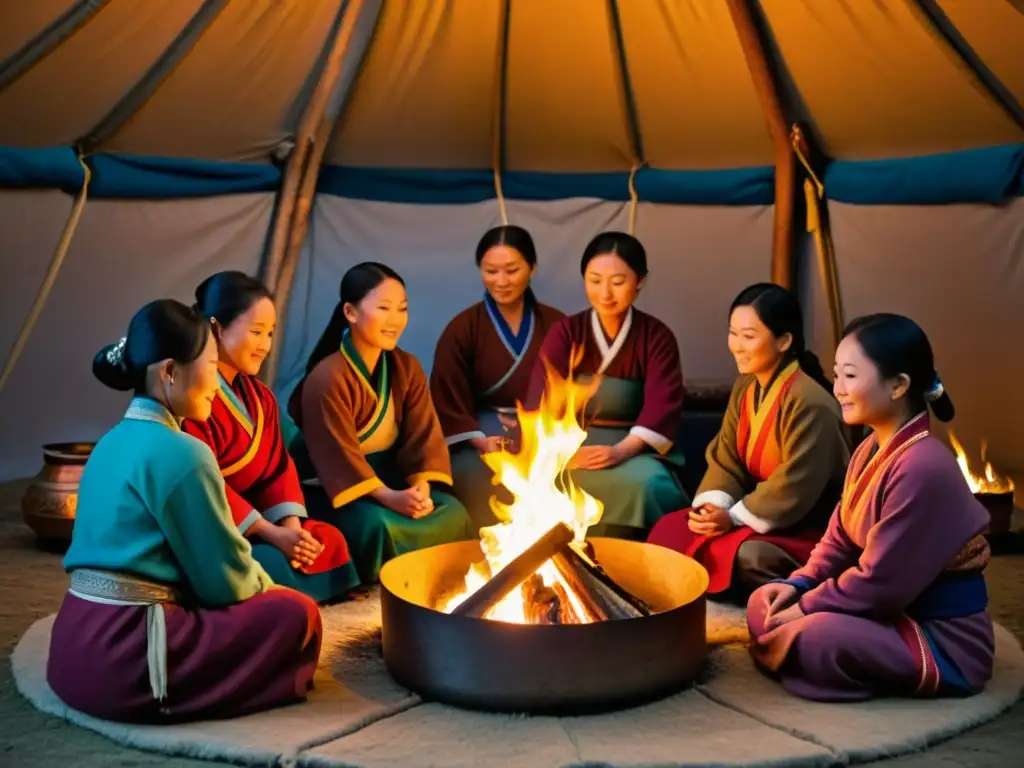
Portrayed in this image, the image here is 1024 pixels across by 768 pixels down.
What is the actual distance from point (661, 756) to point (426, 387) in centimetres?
195

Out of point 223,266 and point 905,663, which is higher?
point 223,266

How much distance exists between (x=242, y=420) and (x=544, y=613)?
3.49 ft

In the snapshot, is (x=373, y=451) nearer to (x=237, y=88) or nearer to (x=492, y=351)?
(x=492, y=351)

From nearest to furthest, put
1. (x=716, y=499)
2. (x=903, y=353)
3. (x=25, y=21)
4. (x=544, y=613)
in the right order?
(x=903, y=353)
(x=544, y=613)
(x=716, y=499)
(x=25, y=21)

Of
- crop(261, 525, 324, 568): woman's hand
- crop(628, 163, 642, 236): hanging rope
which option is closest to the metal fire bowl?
crop(261, 525, 324, 568): woman's hand

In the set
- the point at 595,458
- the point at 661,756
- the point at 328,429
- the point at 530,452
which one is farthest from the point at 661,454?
the point at 661,756

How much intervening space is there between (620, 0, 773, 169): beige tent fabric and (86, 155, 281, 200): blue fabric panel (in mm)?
1818

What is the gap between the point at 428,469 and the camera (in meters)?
4.01

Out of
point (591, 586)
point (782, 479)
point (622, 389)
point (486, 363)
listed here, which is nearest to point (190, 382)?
point (591, 586)

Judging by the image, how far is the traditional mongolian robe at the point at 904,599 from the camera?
8.84 feet

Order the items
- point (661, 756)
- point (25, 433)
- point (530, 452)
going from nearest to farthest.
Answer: point (661, 756)
point (530, 452)
point (25, 433)

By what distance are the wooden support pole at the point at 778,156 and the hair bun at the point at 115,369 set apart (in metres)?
3.00

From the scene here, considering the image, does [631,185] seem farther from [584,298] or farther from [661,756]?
[661,756]

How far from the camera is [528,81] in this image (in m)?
5.30
